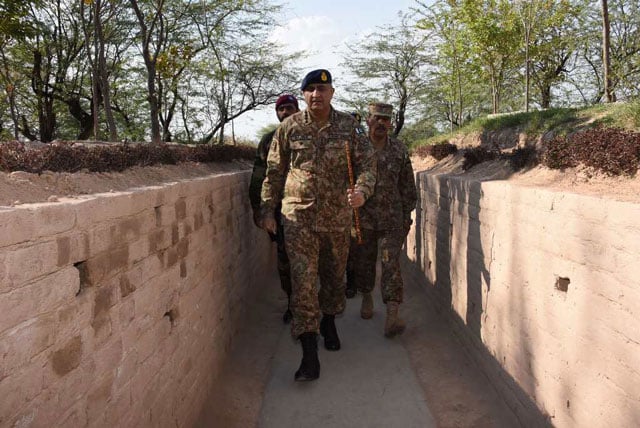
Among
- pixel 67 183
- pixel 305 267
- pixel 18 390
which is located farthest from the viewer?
pixel 305 267

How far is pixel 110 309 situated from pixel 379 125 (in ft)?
11.8

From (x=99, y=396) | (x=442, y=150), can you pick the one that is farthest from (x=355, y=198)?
(x=442, y=150)

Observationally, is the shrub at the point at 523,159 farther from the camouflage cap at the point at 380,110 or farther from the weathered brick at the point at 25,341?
the weathered brick at the point at 25,341

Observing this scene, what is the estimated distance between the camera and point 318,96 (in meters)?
4.33

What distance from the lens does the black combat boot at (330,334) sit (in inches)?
195

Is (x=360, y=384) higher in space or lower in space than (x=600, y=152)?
lower

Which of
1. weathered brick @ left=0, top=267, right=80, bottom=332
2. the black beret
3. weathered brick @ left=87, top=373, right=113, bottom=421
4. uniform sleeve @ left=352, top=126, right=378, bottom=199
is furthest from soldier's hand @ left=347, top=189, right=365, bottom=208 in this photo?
weathered brick @ left=0, top=267, right=80, bottom=332

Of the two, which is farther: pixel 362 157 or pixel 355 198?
pixel 362 157

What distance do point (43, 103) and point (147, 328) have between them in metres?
16.6

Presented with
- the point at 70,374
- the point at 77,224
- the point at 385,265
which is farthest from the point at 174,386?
the point at 385,265

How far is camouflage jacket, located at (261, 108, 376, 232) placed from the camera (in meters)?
4.34

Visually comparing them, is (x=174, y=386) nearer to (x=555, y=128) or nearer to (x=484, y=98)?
(x=555, y=128)

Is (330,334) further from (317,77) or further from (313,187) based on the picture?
(317,77)

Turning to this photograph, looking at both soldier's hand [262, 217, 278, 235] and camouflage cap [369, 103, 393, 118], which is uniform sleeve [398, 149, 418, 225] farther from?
soldier's hand [262, 217, 278, 235]
